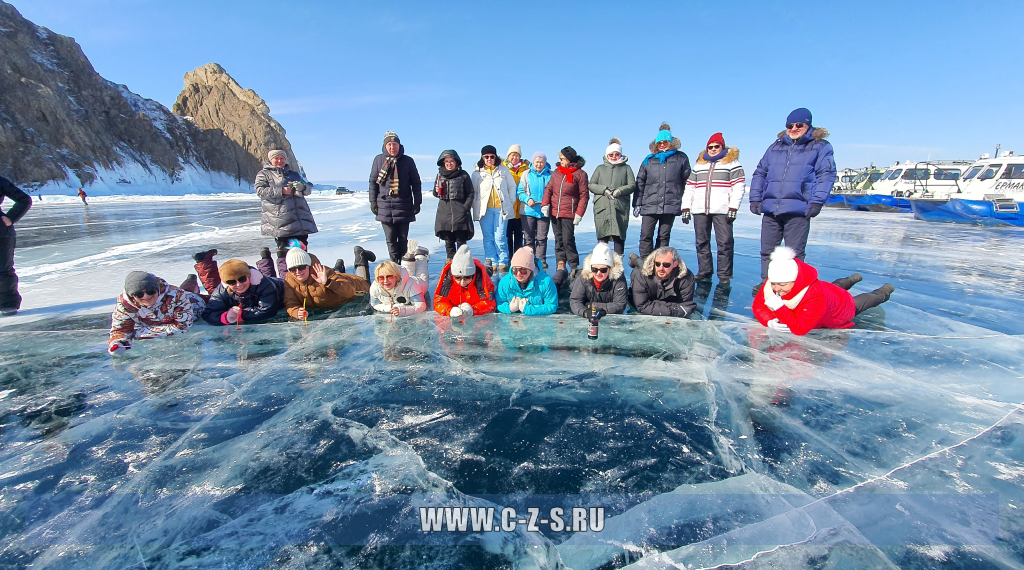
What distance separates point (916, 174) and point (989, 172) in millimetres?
3132

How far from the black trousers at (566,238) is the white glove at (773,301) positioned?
2.53 metres

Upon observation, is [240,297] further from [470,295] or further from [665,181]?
[665,181]

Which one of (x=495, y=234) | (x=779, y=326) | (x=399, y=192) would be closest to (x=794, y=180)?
(x=779, y=326)

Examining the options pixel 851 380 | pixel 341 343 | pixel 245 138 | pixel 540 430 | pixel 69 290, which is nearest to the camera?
pixel 540 430

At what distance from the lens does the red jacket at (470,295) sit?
4125mm

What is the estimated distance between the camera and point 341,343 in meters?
3.41

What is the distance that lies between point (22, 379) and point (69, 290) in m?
3.35

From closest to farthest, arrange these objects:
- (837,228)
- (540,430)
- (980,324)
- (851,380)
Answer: (540,430) → (851,380) → (980,324) → (837,228)

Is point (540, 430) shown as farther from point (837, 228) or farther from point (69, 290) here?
point (837, 228)

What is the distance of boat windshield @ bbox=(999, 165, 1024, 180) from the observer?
12911 millimetres

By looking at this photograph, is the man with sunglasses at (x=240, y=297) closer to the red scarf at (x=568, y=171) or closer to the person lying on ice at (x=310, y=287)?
the person lying on ice at (x=310, y=287)

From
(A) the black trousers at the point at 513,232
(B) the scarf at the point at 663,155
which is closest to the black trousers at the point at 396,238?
(A) the black trousers at the point at 513,232

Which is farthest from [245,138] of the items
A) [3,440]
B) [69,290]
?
[3,440]

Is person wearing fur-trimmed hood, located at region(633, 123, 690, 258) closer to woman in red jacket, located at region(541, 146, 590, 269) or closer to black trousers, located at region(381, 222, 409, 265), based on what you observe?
woman in red jacket, located at region(541, 146, 590, 269)
